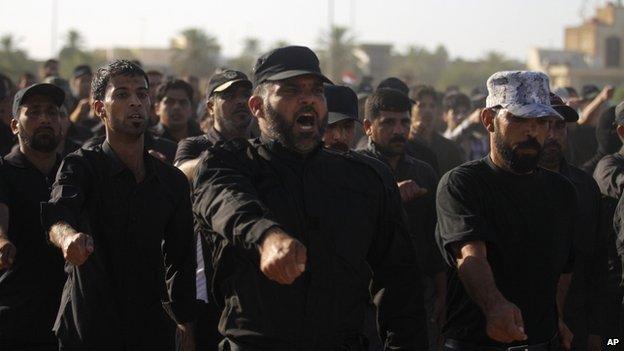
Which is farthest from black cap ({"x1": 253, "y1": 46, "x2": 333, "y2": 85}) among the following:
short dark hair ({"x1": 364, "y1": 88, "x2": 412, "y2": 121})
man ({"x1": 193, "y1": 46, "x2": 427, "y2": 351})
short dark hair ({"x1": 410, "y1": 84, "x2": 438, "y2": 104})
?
short dark hair ({"x1": 410, "y1": 84, "x2": 438, "y2": 104})

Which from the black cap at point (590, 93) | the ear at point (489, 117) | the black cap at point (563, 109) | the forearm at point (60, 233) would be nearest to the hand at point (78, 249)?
the forearm at point (60, 233)

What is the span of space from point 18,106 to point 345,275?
314cm

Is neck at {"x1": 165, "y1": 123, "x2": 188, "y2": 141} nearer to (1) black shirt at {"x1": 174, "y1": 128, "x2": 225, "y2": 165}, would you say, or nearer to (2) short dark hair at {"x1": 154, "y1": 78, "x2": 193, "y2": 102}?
(2) short dark hair at {"x1": 154, "y1": 78, "x2": 193, "y2": 102}

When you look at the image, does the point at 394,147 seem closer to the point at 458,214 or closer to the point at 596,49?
the point at 458,214

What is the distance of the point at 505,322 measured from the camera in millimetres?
4617

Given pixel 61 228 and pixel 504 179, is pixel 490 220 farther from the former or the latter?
pixel 61 228

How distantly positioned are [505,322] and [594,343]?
2.43 metres

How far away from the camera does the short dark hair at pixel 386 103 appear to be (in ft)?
25.7

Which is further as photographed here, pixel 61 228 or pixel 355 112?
pixel 355 112

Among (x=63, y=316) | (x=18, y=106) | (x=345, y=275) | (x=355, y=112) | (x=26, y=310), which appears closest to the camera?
(x=345, y=275)

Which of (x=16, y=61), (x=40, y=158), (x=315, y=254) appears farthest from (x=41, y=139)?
(x=16, y=61)

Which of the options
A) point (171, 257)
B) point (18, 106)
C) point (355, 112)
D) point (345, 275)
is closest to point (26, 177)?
point (18, 106)

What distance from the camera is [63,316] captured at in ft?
18.1

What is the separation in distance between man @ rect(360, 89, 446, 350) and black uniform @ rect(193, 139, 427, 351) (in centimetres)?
313
